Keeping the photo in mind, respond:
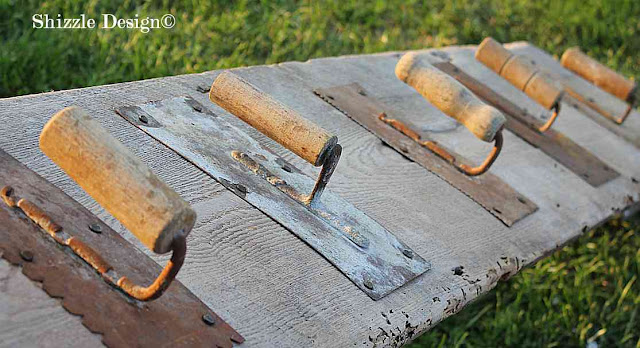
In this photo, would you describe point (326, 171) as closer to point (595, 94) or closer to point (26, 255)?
point (26, 255)

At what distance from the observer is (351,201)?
170 centimetres

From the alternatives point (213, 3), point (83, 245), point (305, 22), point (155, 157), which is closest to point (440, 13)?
point (305, 22)

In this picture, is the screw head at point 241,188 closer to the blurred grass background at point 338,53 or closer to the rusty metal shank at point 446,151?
the rusty metal shank at point 446,151

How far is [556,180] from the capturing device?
231 centimetres

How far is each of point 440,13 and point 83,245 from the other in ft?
11.2

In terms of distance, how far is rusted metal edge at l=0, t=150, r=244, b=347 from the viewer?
1.09 metres

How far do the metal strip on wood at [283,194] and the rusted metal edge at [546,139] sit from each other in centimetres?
100

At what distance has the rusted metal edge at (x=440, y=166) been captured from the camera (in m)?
1.98

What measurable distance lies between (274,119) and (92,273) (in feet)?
1.56

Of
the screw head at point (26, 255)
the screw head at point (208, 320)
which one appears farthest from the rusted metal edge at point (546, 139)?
the screw head at point (26, 255)

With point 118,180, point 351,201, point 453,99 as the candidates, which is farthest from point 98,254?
point 453,99

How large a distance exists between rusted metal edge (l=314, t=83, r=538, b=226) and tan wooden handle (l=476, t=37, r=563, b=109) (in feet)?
1.46

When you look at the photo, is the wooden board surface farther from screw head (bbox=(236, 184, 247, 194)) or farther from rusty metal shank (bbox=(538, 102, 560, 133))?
rusty metal shank (bbox=(538, 102, 560, 133))

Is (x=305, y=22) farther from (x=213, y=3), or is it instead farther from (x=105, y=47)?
(x=105, y=47)
